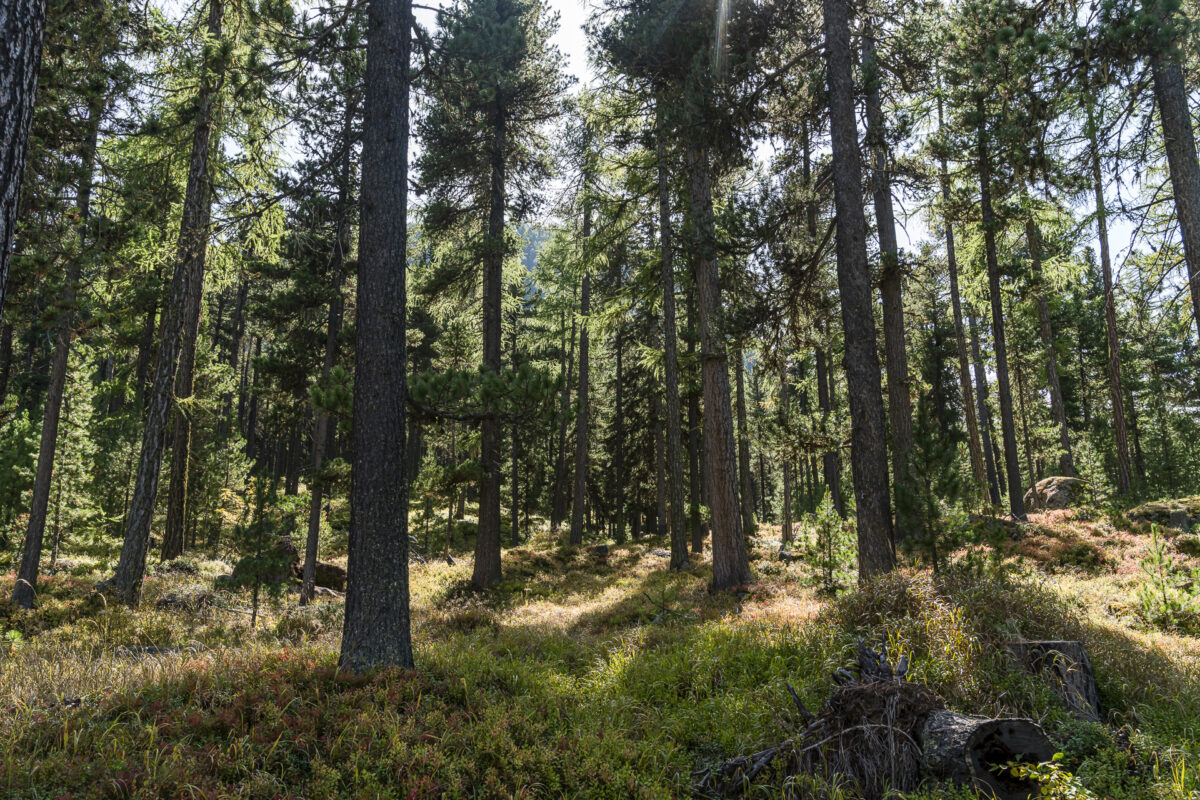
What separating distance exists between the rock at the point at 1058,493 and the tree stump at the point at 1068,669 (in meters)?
17.2

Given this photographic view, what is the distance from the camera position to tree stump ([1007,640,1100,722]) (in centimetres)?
482

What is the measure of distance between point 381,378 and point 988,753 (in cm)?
621

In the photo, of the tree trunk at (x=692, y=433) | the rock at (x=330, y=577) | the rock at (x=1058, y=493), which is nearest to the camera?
the rock at (x=330, y=577)

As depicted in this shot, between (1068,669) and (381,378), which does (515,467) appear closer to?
(381,378)

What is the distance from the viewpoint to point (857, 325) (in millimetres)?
8844

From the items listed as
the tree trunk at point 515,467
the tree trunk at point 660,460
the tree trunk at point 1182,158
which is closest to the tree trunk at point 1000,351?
the tree trunk at point 1182,158

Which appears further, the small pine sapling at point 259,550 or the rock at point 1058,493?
the rock at point 1058,493

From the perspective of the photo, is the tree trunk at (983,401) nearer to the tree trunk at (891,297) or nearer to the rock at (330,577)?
the tree trunk at (891,297)

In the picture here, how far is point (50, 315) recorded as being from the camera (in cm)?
951

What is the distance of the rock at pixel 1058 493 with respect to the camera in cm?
1903

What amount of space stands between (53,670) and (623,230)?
45.4 feet

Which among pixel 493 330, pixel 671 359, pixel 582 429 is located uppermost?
pixel 493 330

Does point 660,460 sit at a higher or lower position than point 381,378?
lower

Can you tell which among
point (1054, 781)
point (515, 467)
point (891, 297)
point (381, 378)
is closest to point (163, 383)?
point (381, 378)
